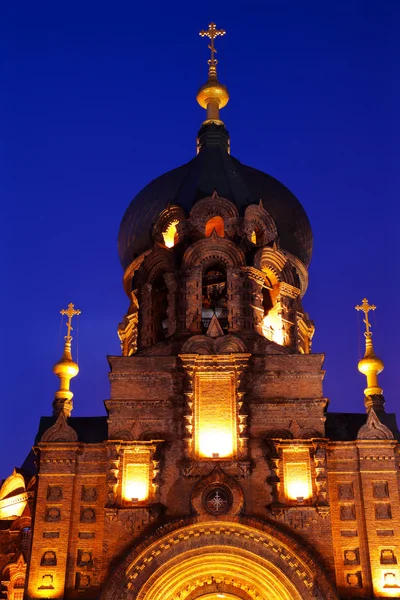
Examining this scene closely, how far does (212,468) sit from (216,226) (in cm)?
640

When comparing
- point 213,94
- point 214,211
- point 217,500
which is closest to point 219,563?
point 217,500

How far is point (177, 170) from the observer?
962 inches

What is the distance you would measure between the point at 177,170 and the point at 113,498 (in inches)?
395

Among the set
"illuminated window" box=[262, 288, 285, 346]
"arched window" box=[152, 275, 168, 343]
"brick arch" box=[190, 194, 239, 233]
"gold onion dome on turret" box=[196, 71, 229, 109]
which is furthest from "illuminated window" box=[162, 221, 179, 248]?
"gold onion dome on turret" box=[196, 71, 229, 109]

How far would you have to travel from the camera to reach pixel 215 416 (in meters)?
18.4

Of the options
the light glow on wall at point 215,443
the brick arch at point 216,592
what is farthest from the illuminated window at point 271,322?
the brick arch at point 216,592

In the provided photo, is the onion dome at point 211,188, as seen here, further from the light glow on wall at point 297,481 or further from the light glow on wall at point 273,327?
the light glow on wall at point 297,481

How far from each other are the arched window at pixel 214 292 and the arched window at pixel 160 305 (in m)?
0.91

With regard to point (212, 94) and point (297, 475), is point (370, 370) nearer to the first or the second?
point (297, 475)

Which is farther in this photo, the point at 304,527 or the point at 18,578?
the point at 18,578

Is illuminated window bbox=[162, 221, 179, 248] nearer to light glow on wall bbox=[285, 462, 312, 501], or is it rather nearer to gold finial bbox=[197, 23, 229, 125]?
gold finial bbox=[197, 23, 229, 125]

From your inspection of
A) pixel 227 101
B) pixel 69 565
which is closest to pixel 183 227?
pixel 227 101

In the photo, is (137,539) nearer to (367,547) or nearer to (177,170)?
(367,547)

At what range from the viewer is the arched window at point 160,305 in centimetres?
2114
